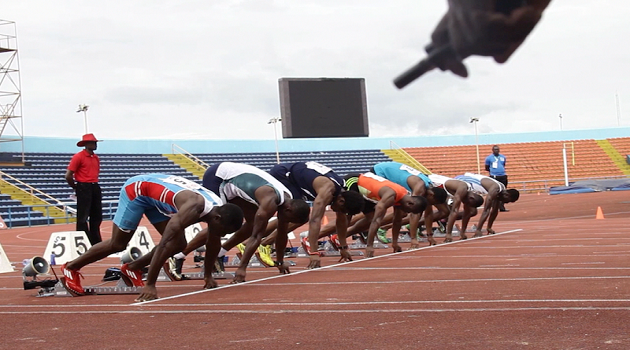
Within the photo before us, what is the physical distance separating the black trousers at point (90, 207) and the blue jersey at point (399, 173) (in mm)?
5058

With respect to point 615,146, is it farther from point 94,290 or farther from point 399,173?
point 94,290

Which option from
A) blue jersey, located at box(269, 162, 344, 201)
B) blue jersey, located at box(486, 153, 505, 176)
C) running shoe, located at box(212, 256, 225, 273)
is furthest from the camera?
blue jersey, located at box(486, 153, 505, 176)

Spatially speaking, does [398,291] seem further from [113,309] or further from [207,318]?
[113,309]

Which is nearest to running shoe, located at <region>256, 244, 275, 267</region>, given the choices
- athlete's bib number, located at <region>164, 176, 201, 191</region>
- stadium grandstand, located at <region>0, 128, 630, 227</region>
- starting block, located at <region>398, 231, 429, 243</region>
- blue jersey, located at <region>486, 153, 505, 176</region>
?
athlete's bib number, located at <region>164, 176, 201, 191</region>

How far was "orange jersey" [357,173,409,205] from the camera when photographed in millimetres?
11461

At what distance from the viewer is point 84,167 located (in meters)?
10.8

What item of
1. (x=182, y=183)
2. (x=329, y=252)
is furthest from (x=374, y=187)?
(x=182, y=183)

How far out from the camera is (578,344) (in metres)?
4.04

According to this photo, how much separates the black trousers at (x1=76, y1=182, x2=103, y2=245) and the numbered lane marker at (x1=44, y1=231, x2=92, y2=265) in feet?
3.52

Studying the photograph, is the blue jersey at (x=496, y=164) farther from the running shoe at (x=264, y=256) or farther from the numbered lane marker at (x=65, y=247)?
the numbered lane marker at (x=65, y=247)

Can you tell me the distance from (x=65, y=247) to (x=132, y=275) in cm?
505

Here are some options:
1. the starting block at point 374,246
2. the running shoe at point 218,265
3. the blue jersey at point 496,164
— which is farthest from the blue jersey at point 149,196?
the blue jersey at point 496,164

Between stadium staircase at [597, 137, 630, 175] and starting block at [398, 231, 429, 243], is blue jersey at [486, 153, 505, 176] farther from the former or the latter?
starting block at [398, 231, 429, 243]

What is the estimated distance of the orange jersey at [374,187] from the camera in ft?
37.6
